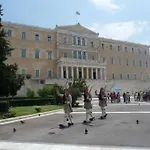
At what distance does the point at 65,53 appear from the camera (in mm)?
67250

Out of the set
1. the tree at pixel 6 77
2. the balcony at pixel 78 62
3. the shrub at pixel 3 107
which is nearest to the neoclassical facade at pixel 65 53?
the balcony at pixel 78 62

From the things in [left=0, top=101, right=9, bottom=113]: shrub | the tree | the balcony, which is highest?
the balcony

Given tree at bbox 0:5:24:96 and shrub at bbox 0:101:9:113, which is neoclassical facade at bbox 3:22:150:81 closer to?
tree at bbox 0:5:24:96

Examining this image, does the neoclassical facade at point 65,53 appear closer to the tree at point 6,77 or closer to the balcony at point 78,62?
the balcony at point 78,62

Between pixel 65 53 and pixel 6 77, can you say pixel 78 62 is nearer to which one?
pixel 65 53

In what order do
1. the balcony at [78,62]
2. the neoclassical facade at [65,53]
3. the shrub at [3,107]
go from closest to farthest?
the shrub at [3,107], the neoclassical facade at [65,53], the balcony at [78,62]

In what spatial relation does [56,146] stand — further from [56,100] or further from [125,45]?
[125,45]

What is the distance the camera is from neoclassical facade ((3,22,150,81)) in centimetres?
6150

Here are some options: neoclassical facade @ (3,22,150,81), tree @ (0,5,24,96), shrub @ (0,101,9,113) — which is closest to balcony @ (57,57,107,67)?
neoclassical facade @ (3,22,150,81)

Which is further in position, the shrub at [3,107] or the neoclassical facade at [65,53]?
the neoclassical facade at [65,53]

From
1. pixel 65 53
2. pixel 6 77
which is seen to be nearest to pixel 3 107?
pixel 6 77

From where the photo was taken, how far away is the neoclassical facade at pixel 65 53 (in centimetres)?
6150

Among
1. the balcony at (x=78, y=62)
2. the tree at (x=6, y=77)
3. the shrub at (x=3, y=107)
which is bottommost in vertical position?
the shrub at (x=3, y=107)

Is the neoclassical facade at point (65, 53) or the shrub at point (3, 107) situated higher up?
the neoclassical facade at point (65, 53)
